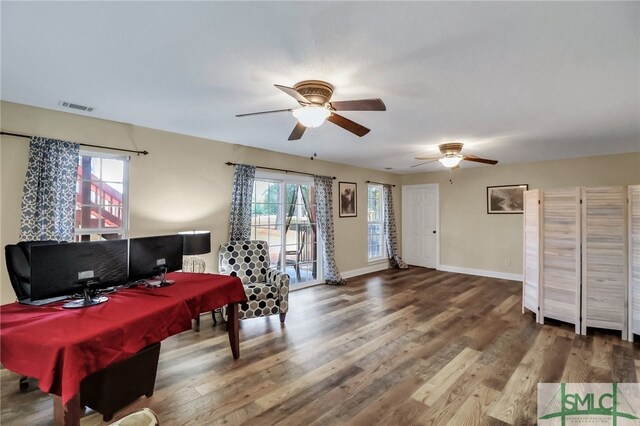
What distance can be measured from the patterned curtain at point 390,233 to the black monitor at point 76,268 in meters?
6.00

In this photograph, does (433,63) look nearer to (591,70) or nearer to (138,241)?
(591,70)

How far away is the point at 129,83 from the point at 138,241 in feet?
4.21

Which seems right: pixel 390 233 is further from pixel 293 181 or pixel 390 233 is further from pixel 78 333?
pixel 78 333

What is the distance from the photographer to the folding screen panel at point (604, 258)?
11.3 feet

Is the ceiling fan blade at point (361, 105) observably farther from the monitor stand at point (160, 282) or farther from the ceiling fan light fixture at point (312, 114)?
the monitor stand at point (160, 282)

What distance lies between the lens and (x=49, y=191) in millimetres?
2988

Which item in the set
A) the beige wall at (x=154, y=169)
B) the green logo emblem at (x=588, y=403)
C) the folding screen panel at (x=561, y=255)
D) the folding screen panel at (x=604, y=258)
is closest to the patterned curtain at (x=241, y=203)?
the beige wall at (x=154, y=169)

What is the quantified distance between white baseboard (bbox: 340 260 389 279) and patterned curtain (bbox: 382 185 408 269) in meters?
0.21

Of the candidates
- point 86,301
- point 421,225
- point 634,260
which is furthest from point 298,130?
point 421,225

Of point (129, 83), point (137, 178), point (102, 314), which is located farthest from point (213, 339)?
point (129, 83)

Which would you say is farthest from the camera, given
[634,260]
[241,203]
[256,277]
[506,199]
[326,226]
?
[506,199]

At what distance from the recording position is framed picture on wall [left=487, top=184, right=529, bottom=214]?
6.16 metres

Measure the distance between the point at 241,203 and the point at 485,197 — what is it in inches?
204

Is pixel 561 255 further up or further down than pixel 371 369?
further up
